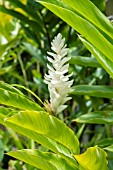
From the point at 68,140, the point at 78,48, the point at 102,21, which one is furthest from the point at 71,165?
the point at 78,48

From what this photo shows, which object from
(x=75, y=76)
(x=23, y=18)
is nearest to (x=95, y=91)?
(x=23, y=18)

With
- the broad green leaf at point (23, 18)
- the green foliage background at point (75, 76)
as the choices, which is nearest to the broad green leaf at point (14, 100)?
the green foliage background at point (75, 76)

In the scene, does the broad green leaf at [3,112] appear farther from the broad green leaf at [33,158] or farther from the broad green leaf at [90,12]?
the broad green leaf at [90,12]

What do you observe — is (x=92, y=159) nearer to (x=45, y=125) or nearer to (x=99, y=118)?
(x=45, y=125)

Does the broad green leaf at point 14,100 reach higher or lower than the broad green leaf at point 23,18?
lower

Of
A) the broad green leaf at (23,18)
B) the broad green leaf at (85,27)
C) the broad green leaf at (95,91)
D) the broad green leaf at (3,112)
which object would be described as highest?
the broad green leaf at (23,18)

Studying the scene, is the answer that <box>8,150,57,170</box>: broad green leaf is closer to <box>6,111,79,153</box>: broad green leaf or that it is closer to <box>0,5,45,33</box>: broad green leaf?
<box>6,111,79,153</box>: broad green leaf
